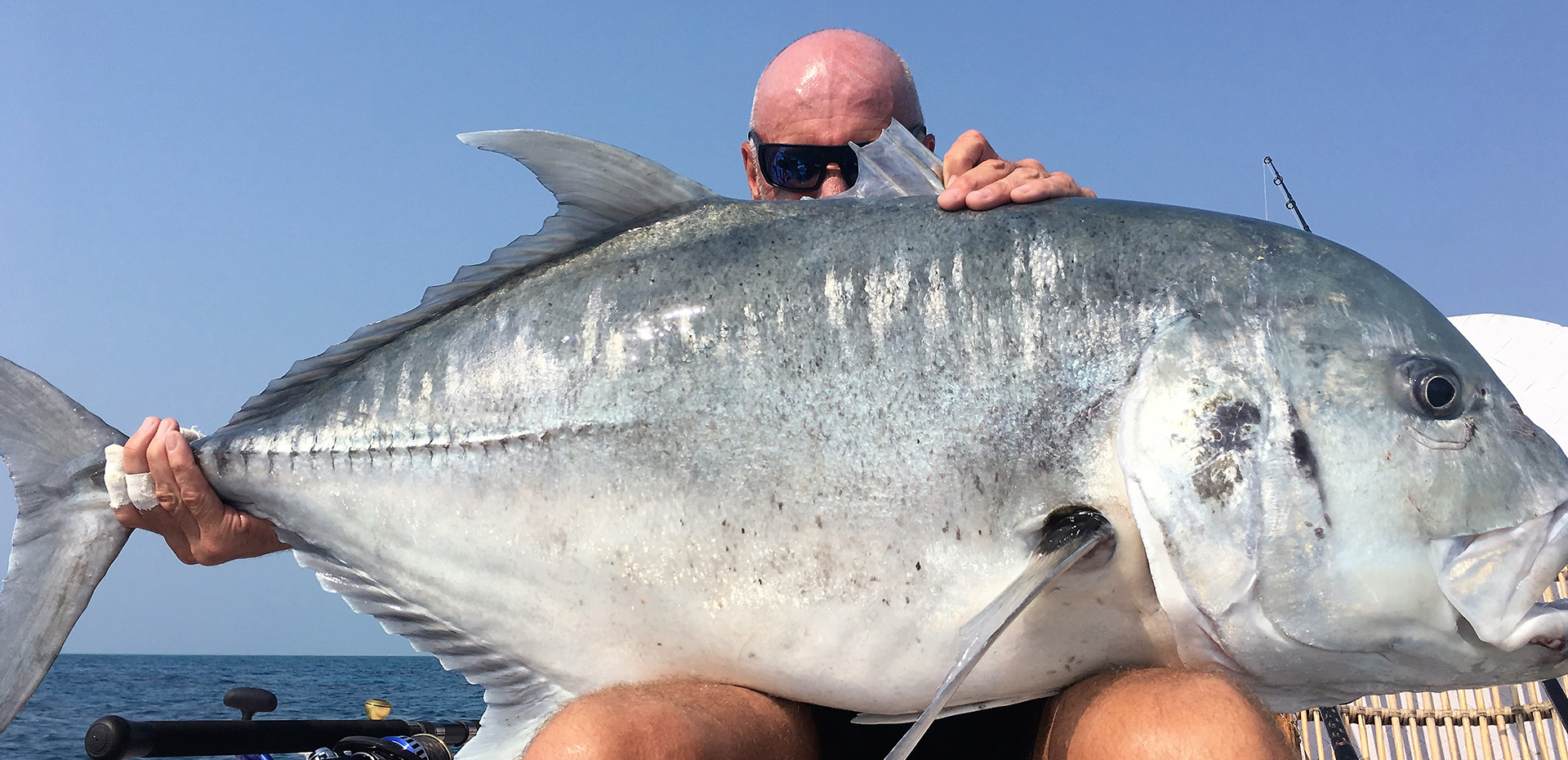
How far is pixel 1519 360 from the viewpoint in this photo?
570 centimetres

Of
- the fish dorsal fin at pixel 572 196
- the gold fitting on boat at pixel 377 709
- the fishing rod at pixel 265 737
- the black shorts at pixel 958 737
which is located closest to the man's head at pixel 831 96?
the fish dorsal fin at pixel 572 196

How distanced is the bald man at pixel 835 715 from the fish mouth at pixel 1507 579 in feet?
1.10

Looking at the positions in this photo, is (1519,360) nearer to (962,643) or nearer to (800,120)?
(800,120)

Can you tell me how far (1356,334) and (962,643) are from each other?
0.79 m

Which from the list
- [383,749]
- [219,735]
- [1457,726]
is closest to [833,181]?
[383,749]

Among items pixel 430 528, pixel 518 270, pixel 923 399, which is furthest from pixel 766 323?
pixel 430 528

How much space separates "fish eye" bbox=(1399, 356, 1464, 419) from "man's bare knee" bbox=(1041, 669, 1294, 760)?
1.70ft

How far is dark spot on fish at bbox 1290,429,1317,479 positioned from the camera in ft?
4.70

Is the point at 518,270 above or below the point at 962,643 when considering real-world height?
above

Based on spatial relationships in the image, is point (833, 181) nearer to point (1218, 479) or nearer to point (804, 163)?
point (804, 163)

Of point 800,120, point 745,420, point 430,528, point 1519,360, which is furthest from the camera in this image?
point 1519,360

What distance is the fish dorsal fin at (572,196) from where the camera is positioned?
201 centimetres

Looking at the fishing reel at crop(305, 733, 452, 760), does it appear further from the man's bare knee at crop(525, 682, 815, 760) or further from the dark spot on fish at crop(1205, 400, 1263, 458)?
the dark spot on fish at crop(1205, 400, 1263, 458)

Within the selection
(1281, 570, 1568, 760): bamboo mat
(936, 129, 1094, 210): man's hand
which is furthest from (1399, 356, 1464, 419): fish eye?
(1281, 570, 1568, 760): bamboo mat
